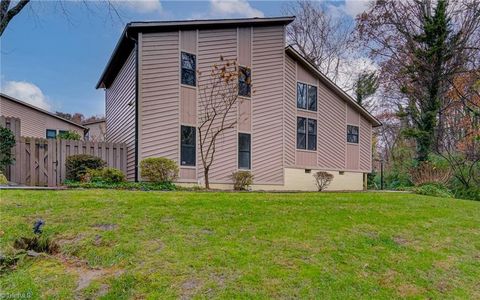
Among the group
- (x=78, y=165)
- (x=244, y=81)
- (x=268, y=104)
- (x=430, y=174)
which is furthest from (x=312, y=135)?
(x=78, y=165)

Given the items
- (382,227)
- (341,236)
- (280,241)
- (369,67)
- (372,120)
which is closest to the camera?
(280,241)

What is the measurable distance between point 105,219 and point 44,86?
58.6ft

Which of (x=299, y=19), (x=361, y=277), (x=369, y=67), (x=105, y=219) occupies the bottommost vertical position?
(x=361, y=277)

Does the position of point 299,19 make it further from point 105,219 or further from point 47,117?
point 105,219

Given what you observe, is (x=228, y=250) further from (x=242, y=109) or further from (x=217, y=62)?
(x=217, y=62)

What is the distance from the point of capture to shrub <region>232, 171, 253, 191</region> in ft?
45.4

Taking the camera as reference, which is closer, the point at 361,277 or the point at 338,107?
the point at 361,277

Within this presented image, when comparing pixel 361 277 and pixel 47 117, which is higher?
pixel 47 117

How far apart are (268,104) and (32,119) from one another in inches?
733

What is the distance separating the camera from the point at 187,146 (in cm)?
1343

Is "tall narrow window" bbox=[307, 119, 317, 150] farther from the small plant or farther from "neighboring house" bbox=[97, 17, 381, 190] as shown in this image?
the small plant

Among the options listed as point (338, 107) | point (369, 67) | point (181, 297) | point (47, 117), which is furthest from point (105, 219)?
point (369, 67)

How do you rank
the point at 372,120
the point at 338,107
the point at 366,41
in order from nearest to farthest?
the point at 338,107 → the point at 372,120 → the point at 366,41

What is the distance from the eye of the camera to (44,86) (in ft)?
67.7
